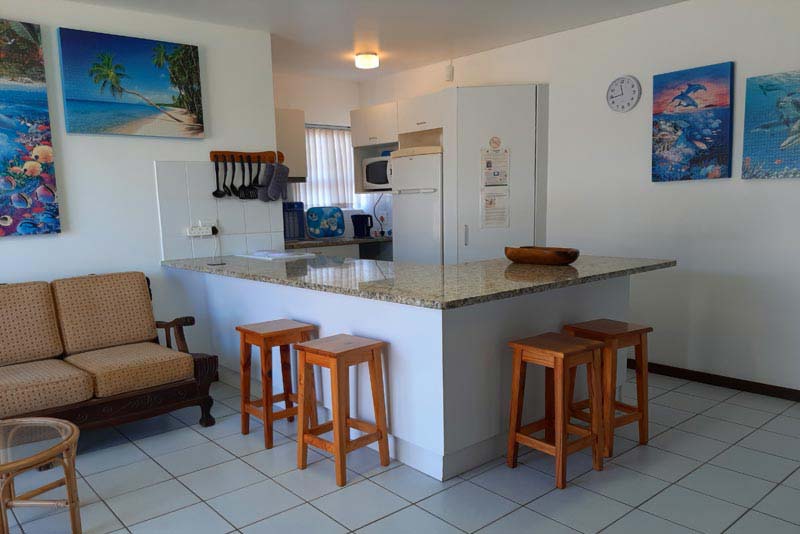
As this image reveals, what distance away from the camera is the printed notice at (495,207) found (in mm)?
4410

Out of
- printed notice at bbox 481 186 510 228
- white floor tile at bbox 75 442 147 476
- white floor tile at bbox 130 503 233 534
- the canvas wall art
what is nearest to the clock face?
the canvas wall art

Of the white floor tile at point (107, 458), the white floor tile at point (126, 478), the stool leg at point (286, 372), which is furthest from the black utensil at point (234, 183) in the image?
the white floor tile at point (126, 478)

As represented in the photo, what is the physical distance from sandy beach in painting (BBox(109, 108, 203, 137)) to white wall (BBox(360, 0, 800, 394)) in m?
2.46

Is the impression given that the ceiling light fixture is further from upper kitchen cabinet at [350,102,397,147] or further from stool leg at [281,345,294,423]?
stool leg at [281,345,294,423]

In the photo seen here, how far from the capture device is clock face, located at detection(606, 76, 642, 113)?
3.75 metres

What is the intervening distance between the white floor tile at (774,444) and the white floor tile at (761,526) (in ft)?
2.11

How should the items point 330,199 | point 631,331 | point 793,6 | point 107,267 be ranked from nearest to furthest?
1. point 631,331
2. point 793,6
3. point 107,267
4. point 330,199

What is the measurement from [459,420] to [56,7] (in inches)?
124

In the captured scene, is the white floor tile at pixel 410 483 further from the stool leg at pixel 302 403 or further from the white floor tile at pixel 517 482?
the stool leg at pixel 302 403

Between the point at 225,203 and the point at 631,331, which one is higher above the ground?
the point at 225,203

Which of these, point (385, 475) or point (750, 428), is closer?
point (385, 475)

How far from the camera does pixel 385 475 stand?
2.42 m

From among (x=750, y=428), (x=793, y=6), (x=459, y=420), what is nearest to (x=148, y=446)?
(x=459, y=420)

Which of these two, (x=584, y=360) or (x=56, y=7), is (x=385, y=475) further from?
(x=56, y=7)
